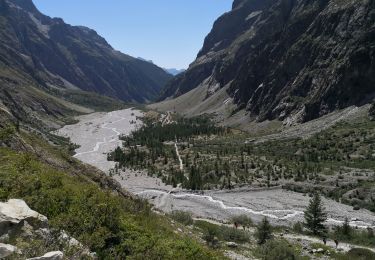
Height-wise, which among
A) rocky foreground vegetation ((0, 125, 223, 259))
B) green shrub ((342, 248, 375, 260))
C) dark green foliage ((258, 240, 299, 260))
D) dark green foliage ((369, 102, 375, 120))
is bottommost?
green shrub ((342, 248, 375, 260))

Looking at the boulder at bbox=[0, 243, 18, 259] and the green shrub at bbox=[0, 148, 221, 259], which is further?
the green shrub at bbox=[0, 148, 221, 259]

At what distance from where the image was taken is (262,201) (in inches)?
2958

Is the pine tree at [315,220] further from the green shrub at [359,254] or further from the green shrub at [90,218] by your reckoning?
the green shrub at [90,218]

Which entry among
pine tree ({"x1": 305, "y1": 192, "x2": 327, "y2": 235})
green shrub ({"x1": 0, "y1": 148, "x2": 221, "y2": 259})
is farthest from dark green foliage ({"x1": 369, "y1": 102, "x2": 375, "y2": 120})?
green shrub ({"x1": 0, "y1": 148, "x2": 221, "y2": 259})

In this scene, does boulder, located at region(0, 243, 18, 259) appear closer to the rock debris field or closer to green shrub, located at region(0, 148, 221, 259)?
green shrub, located at region(0, 148, 221, 259)

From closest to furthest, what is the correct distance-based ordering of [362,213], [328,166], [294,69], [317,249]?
[317,249] → [362,213] → [328,166] → [294,69]

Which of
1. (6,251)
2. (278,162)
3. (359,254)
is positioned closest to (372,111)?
(278,162)

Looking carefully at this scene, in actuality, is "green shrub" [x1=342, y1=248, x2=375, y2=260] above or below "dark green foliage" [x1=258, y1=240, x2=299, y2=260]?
below

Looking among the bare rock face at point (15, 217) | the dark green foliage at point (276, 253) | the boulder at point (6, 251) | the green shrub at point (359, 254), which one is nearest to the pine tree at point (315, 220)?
the green shrub at point (359, 254)

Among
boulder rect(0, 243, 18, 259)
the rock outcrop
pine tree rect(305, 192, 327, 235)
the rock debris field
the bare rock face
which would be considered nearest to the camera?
boulder rect(0, 243, 18, 259)

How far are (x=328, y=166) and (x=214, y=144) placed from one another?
52.5 meters

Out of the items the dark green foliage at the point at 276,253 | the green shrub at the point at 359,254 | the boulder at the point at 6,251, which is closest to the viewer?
the boulder at the point at 6,251

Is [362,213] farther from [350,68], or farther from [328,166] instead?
[350,68]

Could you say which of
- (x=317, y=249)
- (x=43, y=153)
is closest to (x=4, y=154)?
(x=43, y=153)
